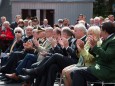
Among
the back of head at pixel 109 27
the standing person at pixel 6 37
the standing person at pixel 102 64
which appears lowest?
the standing person at pixel 6 37

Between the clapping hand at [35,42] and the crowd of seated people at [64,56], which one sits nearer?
the crowd of seated people at [64,56]

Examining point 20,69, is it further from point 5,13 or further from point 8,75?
point 5,13

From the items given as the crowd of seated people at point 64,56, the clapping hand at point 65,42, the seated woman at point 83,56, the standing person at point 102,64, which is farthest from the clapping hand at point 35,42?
the standing person at point 102,64

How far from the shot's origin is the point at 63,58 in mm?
7316

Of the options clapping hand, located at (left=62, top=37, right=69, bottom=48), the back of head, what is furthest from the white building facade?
the back of head

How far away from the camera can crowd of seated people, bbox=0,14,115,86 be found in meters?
6.38

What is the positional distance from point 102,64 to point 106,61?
12 cm

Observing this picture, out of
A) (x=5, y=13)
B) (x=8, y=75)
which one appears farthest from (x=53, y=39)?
(x=5, y=13)

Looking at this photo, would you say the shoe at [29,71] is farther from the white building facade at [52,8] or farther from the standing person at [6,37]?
the white building facade at [52,8]

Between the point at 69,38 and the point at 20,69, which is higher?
the point at 69,38

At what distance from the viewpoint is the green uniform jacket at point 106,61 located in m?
6.23

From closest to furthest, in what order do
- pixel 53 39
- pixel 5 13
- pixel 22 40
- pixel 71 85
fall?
pixel 71 85 → pixel 53 39 → pixel 22 40 → pixel 5 13

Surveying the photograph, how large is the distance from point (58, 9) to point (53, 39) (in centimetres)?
1336

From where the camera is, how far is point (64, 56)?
24.3 ft
